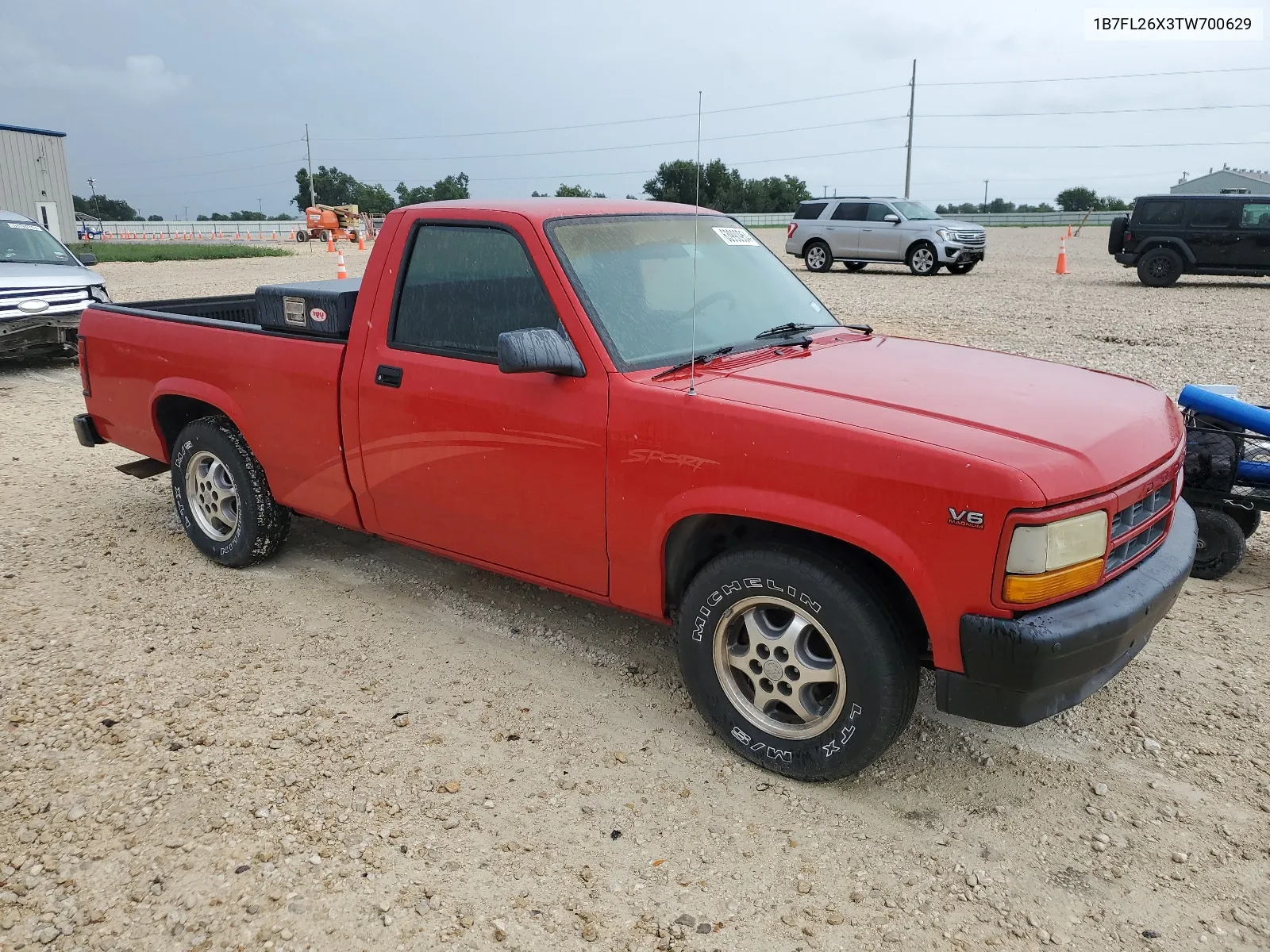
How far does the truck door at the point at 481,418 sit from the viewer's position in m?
3.47

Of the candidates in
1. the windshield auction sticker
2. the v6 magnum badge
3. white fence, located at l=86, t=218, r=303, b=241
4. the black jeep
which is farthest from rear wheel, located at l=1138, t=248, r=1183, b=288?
white fence, located at l=86, t=218, r=303, b=241

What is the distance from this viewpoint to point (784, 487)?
2.94 m

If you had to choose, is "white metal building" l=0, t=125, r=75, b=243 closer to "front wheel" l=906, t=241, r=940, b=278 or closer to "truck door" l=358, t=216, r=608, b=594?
"front wheel" l=906, t=241, r=940, b=278

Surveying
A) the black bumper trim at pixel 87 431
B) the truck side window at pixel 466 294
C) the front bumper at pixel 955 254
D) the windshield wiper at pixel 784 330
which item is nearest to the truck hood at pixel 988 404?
the windshield wiper at pixel 784 330

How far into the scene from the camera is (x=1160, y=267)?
57.6 ft

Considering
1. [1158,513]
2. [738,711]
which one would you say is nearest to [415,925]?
[738,711]

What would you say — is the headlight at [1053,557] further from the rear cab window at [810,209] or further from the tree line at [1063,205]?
the tree line at [1063,205]

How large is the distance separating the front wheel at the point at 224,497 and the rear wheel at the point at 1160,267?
57.2ft

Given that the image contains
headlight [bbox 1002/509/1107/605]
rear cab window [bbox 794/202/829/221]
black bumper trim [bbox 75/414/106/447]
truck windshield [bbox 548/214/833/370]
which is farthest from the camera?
rear cab window [bbox 794/202/829/221]

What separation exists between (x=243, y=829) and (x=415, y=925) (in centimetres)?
75

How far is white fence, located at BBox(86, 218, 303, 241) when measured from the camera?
56.5 m

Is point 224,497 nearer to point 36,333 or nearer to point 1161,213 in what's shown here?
point 36,333

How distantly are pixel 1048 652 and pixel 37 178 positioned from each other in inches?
1853

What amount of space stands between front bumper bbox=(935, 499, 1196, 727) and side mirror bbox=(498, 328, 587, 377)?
1.58m
